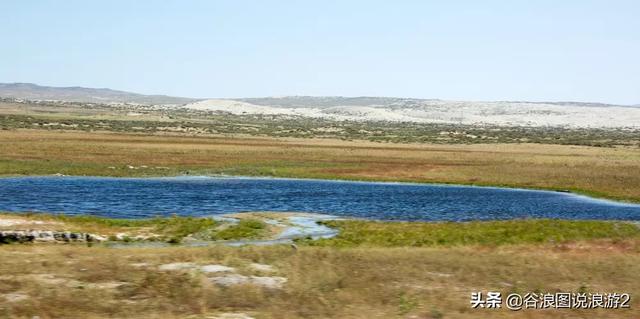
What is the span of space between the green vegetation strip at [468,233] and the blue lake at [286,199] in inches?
280

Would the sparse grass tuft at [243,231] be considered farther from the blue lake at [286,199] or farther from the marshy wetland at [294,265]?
the blue lake at [286,199]

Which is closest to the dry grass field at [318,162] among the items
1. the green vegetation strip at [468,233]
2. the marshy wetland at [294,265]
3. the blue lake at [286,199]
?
the blue lake at [286,199]

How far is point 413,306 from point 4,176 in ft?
171

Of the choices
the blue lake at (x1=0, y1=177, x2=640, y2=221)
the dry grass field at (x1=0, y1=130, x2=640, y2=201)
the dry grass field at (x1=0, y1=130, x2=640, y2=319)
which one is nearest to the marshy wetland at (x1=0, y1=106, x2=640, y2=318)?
the dry grass field at (x1=0, y1=130, x2=640, y2=319)

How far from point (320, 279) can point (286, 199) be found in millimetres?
32940

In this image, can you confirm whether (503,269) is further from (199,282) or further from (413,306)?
(199,282)

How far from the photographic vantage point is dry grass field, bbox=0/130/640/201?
68938mm

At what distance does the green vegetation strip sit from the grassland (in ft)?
3.18

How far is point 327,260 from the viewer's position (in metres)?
24.5

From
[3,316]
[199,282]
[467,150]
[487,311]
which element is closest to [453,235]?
[487,311]

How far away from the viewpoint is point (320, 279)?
21562mm

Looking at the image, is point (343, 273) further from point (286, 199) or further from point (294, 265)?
point (286, 199)

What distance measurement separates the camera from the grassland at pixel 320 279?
18.3 metres

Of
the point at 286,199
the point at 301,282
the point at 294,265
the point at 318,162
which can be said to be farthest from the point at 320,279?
the point at 318,162
